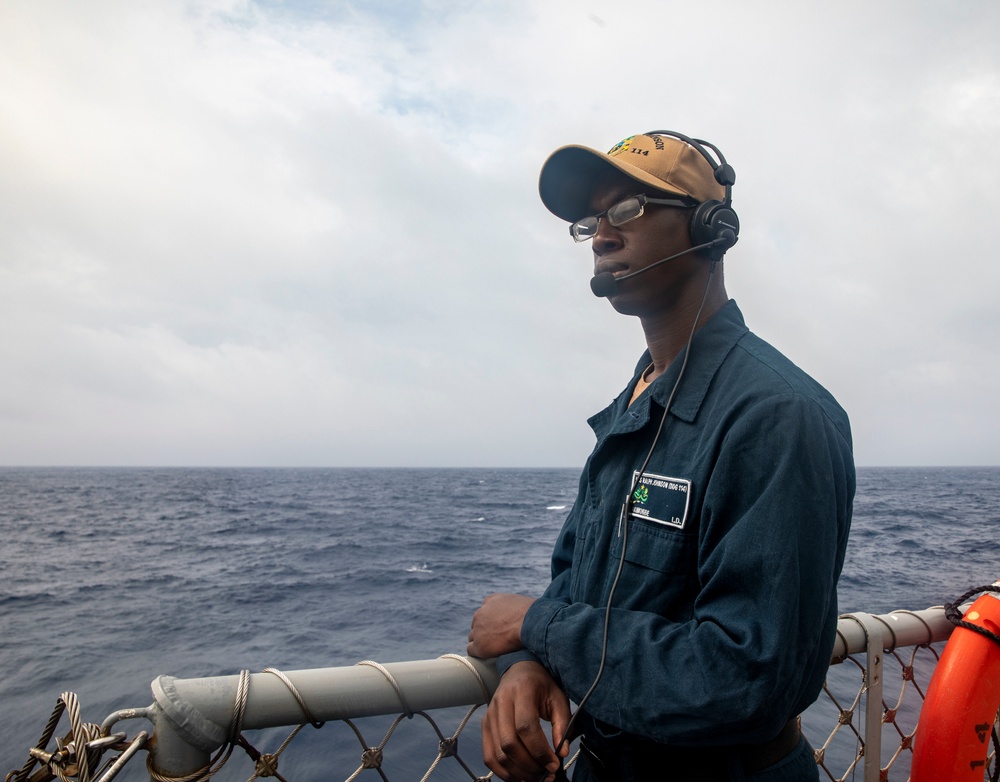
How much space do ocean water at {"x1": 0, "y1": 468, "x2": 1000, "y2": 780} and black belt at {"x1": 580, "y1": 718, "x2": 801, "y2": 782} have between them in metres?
1.08

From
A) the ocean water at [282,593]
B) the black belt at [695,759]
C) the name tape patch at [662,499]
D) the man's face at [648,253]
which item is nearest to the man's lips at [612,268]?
the man's face at [648,253]

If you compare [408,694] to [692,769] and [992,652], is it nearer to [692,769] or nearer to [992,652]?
[692,769]

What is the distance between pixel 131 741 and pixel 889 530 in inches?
1022

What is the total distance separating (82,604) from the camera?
13.4 m

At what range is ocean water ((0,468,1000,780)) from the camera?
26.0ft

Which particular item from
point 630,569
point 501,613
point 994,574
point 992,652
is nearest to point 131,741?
point 501,613

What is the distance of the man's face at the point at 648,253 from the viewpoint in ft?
4.50

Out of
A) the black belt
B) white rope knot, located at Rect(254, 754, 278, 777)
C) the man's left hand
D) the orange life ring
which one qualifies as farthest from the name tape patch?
the orange life ring

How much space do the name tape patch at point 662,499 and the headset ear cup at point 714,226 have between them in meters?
0.53

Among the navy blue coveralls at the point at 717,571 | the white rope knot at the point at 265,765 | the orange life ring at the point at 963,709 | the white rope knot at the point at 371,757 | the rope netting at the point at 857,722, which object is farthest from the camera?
the rope netting at the point at 857,722

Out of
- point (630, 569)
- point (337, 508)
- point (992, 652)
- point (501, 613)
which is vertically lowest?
point (337, 508)

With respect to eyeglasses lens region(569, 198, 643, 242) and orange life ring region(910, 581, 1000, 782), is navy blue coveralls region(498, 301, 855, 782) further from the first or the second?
orange life ring region(910, 581, 1000, 782)

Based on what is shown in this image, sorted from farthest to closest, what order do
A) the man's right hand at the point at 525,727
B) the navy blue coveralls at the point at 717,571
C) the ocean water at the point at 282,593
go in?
the ocean water at the point at 282,593 < the man's right hand at the point at 525,727 < the navy blue coveralls at the point at 717,571

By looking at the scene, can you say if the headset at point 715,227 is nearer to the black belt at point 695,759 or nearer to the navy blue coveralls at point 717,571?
the navy blue coveralls at point 717,571
